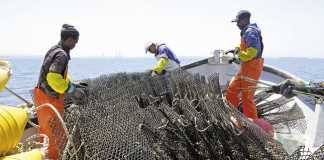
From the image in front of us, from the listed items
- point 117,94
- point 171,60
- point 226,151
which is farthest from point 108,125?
point 171,60

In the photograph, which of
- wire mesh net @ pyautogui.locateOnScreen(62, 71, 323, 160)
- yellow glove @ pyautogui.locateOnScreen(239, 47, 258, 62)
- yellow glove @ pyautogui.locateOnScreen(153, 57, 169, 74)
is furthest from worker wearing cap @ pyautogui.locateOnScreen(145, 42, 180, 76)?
wire mesh net @ pyautogui.locateOnScreen(62, 71, 323, 160)

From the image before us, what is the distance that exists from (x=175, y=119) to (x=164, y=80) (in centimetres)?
221

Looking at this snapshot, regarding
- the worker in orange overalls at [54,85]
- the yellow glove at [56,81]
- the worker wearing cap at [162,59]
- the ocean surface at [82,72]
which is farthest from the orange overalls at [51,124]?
the worker wearing cap at [162,59]

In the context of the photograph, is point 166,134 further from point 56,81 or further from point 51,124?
point 56,81

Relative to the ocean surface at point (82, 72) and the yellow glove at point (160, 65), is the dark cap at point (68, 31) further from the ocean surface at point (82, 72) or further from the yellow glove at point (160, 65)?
the yellow glove at point (160, 65)

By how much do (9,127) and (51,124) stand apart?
1.06 m

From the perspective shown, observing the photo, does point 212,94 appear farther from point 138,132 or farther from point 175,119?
point 138,132

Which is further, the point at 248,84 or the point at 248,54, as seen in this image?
the point at 248,84

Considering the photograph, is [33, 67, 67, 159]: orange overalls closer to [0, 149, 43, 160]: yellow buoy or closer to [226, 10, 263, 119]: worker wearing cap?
[0, 149, 43, 160]: yellow buoy

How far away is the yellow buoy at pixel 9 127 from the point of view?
269 cm

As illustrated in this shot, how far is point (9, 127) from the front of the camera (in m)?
2.75

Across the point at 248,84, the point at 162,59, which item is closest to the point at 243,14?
the point at 248,84

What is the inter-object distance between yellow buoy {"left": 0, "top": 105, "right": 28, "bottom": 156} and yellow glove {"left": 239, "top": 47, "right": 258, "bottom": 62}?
3.49m

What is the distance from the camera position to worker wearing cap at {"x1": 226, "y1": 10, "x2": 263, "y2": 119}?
5441 mm
